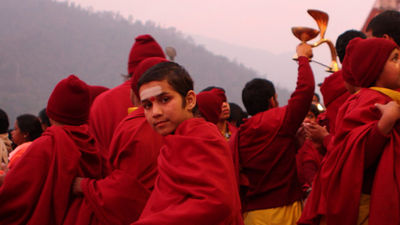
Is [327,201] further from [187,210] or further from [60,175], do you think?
[60,175]

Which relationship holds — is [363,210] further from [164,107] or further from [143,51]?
[143,51]

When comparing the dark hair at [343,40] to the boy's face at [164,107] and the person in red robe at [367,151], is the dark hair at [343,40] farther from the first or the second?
the boy's face at [164,107]

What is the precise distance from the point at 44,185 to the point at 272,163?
2.09 metres

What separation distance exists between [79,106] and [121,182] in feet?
2.74

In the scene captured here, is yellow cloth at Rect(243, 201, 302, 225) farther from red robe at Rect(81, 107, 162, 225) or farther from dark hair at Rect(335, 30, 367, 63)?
red robe at Rect(81, 107, 162, 225)

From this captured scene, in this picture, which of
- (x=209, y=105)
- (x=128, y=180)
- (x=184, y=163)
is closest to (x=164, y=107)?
(x=184, y=163)

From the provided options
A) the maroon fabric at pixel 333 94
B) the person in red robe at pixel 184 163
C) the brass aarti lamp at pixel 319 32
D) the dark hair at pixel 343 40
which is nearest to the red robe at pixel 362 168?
the person in red robe at pixel 184 163

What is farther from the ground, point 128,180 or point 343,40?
point 343,40

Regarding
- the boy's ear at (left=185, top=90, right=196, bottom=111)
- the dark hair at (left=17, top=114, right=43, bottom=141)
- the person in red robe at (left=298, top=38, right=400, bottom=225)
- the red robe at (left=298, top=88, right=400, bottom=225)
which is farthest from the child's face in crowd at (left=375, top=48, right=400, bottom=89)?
the dark hair at (left=17, top=114, right=43, bottom=141)

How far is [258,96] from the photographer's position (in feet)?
14.6

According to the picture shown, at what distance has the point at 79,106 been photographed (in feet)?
11.1

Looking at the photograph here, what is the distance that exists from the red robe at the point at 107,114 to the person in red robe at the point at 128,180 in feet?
2.58

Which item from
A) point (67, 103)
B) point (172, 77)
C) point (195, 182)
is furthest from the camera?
point (67, 103)

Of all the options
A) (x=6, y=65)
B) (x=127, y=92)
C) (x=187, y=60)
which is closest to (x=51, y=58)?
(x=6, y=65)
